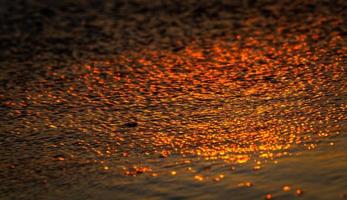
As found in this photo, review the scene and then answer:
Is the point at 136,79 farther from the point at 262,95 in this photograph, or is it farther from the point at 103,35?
the point at 262,95

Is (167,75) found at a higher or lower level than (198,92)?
higher

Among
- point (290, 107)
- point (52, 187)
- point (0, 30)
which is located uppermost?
point (0, 30)

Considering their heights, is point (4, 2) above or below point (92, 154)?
above

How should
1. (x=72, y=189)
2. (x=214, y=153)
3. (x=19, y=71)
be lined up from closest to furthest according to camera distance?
(x=72, y=189), (x=214, y=153), (x=19, y=71)

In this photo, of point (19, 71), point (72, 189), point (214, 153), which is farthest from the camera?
point (19, 71)

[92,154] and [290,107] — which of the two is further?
[290,107]

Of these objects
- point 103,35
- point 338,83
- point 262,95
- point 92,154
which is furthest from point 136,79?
point 338,83

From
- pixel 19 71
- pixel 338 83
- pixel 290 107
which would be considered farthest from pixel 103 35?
pixel 338 83

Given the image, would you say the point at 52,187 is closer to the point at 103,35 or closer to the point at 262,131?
the point at 103,35
